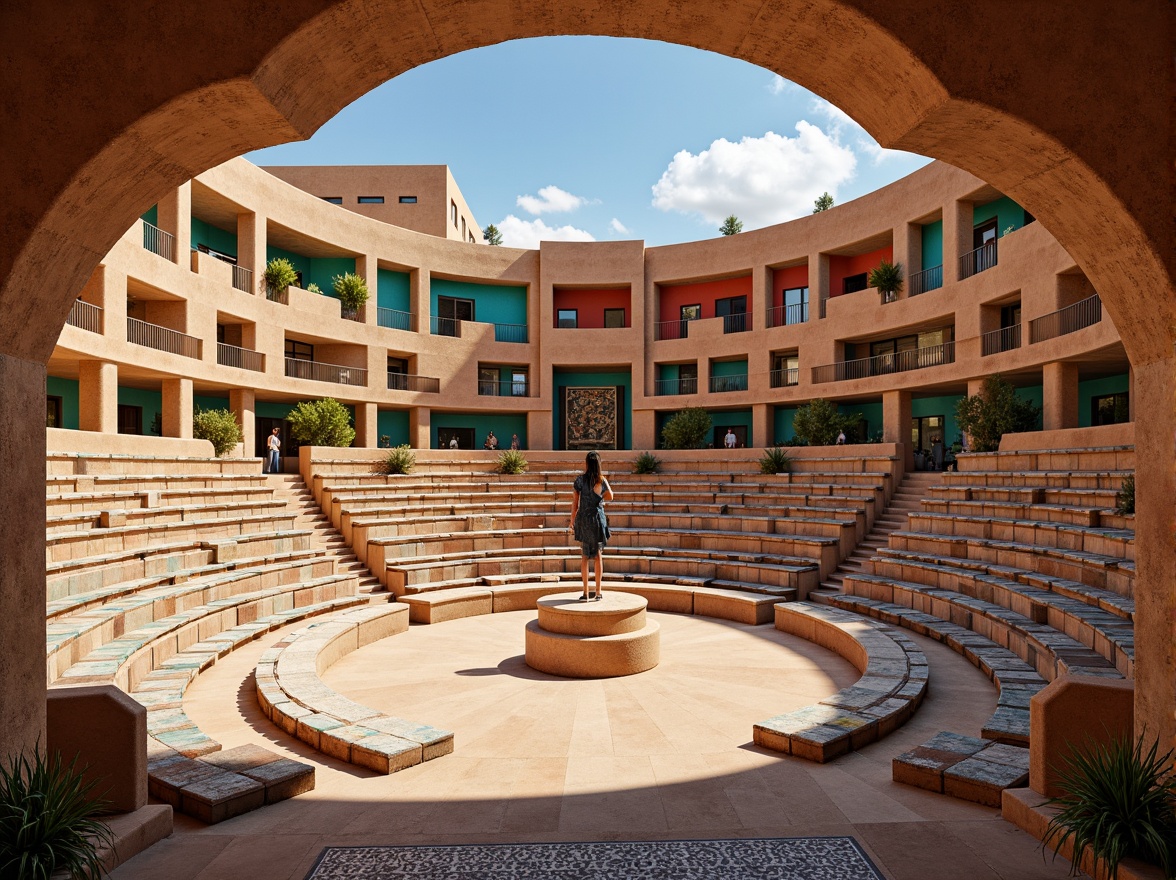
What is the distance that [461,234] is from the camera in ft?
128

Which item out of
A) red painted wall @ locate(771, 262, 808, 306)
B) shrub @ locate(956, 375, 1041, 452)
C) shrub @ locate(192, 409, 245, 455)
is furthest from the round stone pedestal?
red painted wall @ locate(771, 262, 808, 306)

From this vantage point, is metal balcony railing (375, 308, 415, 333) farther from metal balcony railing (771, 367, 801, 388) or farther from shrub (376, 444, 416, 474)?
metal balcony railing (771, 367, 801, 388)

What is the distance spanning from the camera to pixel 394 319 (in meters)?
29.3

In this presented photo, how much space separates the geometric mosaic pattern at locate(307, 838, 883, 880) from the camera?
3.92 m

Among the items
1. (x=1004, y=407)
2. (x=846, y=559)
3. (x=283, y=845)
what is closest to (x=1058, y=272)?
(x=1004, y=407)

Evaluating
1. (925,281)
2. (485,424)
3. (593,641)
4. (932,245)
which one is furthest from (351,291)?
(932,245)

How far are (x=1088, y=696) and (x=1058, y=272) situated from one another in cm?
1793

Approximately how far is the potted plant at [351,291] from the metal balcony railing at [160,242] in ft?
21.5

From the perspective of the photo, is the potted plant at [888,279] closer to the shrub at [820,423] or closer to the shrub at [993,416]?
the shrub at [820,423]

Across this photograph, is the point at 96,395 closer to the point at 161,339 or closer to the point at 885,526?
the point at 161,339

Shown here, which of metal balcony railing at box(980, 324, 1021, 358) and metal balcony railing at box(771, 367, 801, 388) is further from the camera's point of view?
metal balcony railing at box(771, 367, 801, 388)

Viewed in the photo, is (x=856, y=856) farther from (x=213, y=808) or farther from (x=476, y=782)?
(x=213, y=808)

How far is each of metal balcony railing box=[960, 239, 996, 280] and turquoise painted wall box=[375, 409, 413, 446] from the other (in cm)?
2208

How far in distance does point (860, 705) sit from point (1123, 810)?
324 cm
